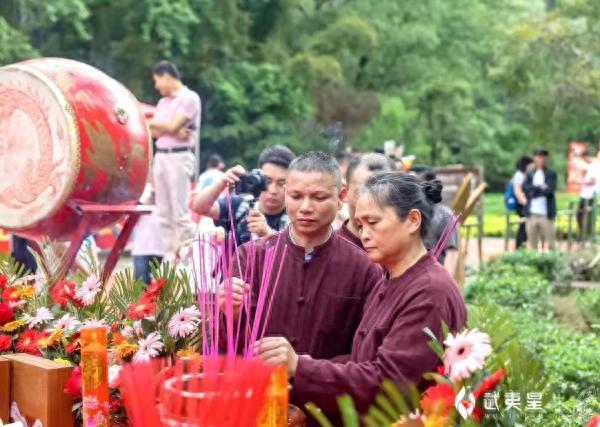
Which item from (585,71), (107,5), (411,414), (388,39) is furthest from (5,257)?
(388,39)

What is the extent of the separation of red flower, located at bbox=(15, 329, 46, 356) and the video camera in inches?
60.0

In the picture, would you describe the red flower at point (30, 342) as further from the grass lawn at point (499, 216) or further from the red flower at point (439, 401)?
the grass lawn at point (499, 216)

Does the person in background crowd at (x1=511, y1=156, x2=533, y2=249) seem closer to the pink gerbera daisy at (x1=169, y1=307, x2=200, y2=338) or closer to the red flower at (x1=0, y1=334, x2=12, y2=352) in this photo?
the red flower at (x1=0, y1=334, x2=12, y2=352)

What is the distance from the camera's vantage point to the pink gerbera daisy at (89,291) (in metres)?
3.76

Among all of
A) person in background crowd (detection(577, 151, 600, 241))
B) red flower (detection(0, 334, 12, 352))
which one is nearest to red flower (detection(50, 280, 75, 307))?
red flower (detection(0, 334, 12, 352))

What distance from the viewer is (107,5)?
24516 millimetres

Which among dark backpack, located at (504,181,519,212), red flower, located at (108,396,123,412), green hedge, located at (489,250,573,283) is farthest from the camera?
dark backpack, located at (504,181,519,212)

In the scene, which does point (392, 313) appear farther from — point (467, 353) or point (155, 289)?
point (155, 289)

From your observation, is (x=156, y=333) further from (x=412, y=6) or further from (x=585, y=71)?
(x=412, y=6)

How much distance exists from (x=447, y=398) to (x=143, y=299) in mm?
1631

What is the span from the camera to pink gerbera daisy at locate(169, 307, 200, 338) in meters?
3.35

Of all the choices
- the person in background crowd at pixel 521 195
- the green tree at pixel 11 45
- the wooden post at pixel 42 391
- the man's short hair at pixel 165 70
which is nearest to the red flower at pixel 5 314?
the wooden post at pixel 42 391

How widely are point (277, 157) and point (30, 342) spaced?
1719mm

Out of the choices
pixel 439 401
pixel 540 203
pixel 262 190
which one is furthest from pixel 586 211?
pixel 439 401
